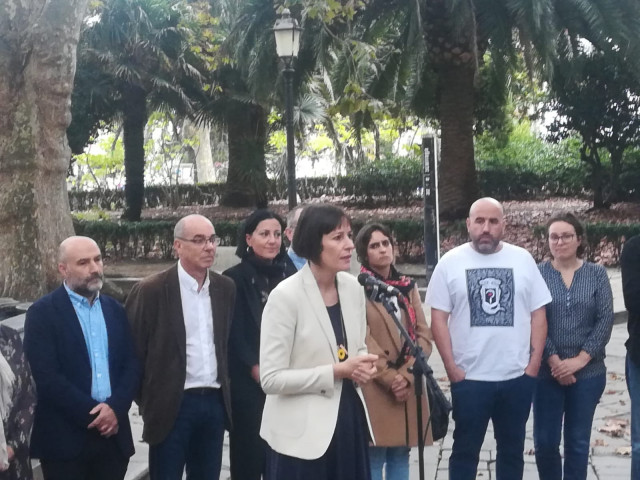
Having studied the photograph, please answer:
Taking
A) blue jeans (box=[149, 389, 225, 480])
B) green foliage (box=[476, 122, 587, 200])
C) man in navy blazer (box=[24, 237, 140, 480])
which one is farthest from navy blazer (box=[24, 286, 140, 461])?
green foliage (box=[476, 122, 587, 200])

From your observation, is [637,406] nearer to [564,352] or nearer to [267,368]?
[564,352]

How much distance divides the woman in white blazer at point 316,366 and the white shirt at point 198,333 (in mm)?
868

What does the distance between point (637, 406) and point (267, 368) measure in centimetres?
250

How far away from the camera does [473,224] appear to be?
205 inches

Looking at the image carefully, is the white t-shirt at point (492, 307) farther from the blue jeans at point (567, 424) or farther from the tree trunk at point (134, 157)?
the tree trunk at point (134, 157)

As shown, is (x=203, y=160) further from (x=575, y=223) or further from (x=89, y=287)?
(x=89, y=287)

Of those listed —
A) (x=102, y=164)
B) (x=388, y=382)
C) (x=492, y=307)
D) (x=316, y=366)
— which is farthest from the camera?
(x=102, y=164)

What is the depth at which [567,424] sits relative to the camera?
5391 millimetres

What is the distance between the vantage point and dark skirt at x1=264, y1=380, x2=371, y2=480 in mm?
3799

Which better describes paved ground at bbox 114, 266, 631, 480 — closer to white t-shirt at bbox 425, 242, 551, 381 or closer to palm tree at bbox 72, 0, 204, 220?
white t-shirt at bbox 425, 242, 551, 381

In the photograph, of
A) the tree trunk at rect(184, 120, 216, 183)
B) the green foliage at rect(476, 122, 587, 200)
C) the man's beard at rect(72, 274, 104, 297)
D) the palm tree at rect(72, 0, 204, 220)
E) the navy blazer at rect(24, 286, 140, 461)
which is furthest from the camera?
the tree trunk at rect(184, 120, 216, 183)

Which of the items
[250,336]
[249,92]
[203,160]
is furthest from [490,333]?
[203,160]

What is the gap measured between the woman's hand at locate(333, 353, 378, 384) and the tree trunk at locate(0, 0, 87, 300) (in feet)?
27.0

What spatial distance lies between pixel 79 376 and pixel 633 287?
9.73ft
